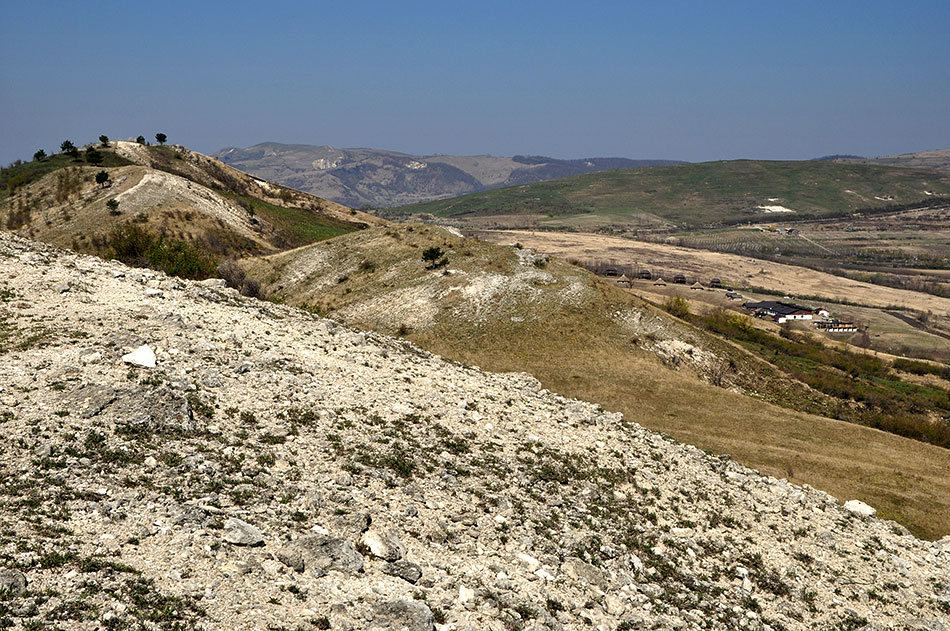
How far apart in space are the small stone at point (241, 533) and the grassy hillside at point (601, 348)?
82.3ft

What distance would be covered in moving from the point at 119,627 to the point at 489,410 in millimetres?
17349

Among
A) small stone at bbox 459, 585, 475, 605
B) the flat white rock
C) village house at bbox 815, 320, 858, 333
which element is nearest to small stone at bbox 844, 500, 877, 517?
small stone at bbox 459, 585, 475, 605

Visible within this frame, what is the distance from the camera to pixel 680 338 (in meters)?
50.9

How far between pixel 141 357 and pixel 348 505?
10.3m

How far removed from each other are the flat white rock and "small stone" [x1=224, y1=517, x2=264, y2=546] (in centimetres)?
926

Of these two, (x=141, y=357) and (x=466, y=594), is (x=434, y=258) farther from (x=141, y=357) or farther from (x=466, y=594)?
(x=466, y=594)

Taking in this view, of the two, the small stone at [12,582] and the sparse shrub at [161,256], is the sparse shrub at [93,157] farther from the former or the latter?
the small stone at [12,582]

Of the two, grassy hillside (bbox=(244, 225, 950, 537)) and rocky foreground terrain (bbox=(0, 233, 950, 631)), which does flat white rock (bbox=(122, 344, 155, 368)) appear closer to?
rocky foreground terrain (bbox=(0, 233, 950, 631))

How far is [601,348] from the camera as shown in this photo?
46594 millimetres

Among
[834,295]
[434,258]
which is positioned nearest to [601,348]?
[434,258]

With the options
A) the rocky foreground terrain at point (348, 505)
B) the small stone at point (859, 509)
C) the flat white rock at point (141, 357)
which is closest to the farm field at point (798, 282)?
the small stone at point (859, 509)

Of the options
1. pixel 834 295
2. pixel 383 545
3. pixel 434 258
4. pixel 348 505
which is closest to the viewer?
pixel 383 545

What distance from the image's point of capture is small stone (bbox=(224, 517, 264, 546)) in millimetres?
12859

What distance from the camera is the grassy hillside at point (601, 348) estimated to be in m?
31.1
